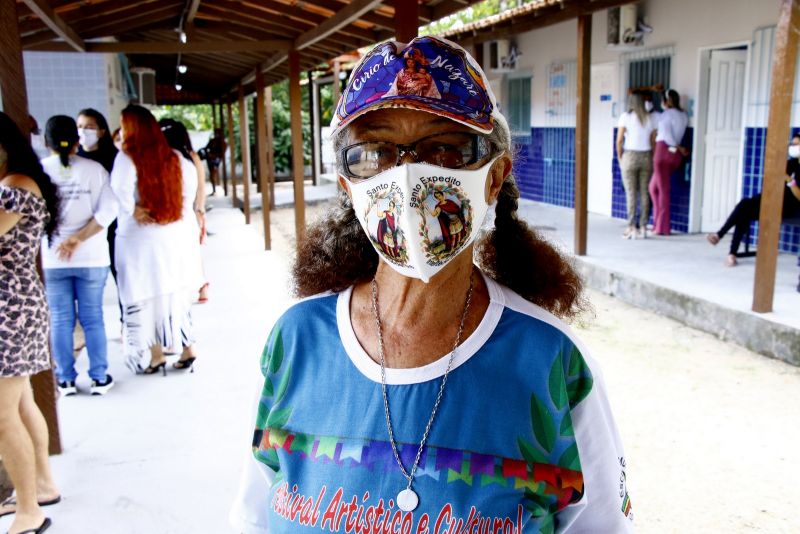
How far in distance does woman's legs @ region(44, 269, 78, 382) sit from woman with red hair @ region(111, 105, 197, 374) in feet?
1.16

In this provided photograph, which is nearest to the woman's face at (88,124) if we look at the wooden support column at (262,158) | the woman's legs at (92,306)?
the woman's legs at (92,306)

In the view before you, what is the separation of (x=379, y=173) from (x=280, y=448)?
55 centimetres

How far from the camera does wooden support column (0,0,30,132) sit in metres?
3.46

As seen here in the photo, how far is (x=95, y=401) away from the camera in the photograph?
4578mm

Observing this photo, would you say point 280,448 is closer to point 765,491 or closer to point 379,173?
point 379,173

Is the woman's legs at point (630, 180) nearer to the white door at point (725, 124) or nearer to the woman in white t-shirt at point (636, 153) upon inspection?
the woman in white t-shirt at point (636, 153)

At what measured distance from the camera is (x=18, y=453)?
302 cm

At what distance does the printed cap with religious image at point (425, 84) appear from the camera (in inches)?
49.8

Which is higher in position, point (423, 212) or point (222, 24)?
point (222, 24)

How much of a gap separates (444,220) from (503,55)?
13176 mm

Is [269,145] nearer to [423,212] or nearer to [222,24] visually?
[222,24]

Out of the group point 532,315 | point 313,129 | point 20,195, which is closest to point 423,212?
point 532,315

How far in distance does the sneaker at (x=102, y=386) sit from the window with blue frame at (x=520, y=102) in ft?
32.9

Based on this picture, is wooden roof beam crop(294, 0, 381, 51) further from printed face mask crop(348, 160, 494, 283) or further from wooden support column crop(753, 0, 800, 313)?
printed face mask crop(348, 160, 494, 283)
